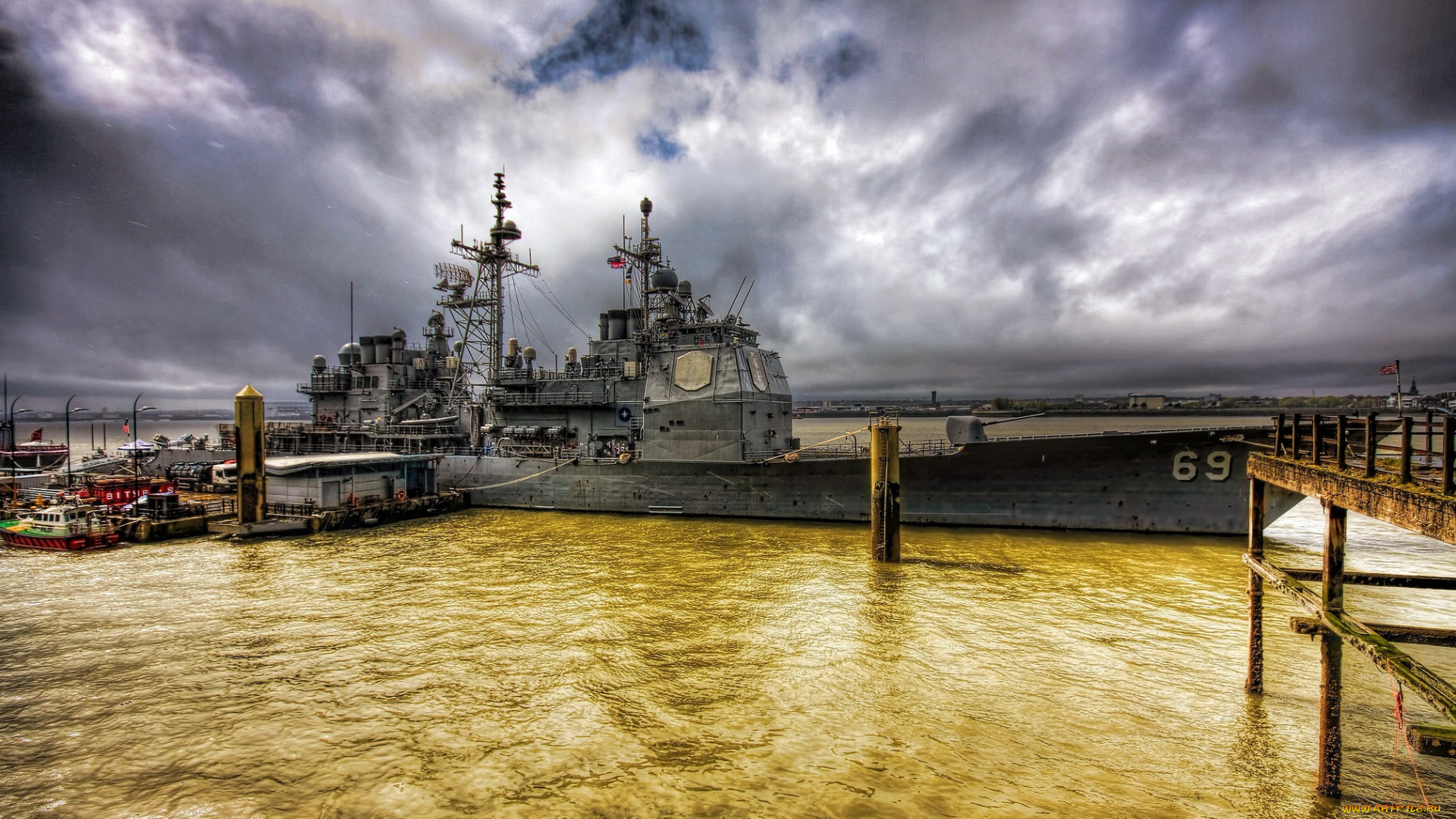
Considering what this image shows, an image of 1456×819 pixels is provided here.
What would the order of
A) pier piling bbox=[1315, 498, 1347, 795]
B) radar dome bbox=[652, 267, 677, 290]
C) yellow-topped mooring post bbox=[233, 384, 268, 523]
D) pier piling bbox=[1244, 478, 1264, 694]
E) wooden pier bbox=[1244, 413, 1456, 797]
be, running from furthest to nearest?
radar dome bbox=[652, 267, 677, 290]
yellow-topped mooring post bbox=[233, 384, 268, 523]
pier piling bbox=[1244, 478, 1264, 694]
pier piling bbox=[1315, 498, 1347, 795]
wooden pier bbox=[1244, 413, 1456, 797]

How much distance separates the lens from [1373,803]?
5656mm

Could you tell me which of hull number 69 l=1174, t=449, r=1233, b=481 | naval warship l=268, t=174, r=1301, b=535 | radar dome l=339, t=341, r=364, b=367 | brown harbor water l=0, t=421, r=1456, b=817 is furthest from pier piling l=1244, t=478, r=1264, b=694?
radar dome l=339, t=341, r=364, b=367

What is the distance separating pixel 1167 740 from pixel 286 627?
14.0m

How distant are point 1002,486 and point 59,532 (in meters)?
28.0

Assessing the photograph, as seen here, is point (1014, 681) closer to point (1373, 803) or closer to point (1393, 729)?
point (1373, 803)

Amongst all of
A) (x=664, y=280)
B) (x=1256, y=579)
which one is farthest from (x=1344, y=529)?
(x=664, y=280)

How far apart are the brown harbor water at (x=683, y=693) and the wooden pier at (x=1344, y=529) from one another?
1.39m

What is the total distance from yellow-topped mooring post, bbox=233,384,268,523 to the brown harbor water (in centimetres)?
422

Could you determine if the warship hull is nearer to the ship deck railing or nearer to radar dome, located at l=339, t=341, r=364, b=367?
the ship deck railing

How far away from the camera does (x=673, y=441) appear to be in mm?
21516

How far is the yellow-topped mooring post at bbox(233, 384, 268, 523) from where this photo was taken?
18672 millimetres

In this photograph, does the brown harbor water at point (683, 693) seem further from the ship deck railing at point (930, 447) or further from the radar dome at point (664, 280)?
the radar dome at point (664, 280)

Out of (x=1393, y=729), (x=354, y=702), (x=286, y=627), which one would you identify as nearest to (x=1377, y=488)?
(x=1393, y=729)

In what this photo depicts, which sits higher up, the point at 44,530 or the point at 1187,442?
the point at 1187,442
